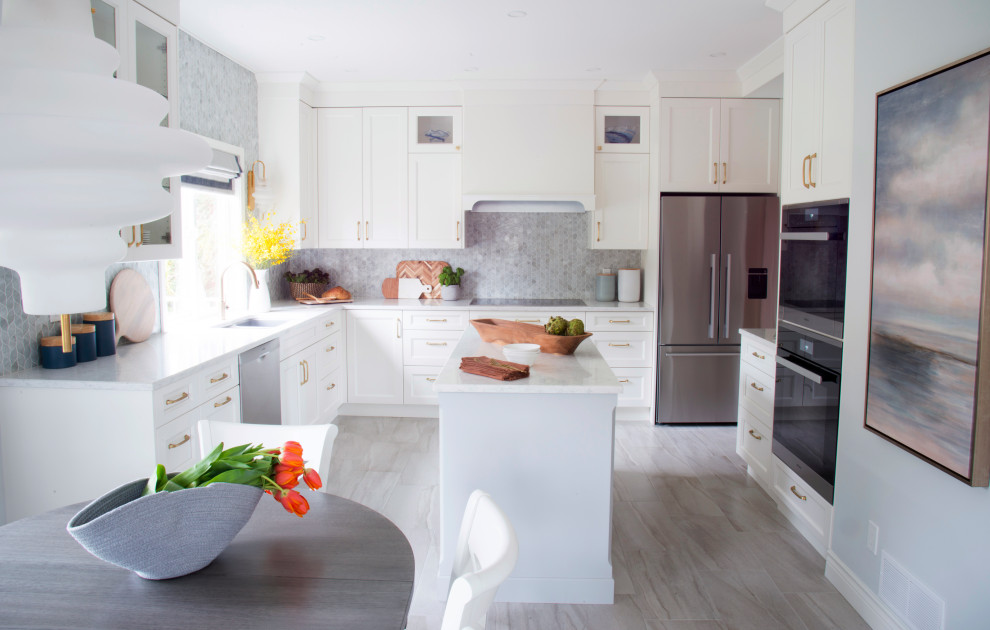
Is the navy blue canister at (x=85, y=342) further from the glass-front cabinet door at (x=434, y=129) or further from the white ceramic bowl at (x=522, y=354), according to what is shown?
the glass-front cabinet door at (x=434, y=129)

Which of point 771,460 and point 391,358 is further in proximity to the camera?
point 391,358

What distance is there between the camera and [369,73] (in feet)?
15.1

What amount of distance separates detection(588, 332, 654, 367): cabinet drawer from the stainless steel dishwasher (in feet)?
7.60

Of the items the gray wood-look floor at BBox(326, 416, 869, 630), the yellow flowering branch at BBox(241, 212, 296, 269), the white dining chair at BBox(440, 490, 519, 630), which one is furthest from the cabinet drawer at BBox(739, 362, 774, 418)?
the yellow flowering branch at BBox(241, 212, 296, 269)

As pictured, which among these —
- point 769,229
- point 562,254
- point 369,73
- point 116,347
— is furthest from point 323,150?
point 769,229

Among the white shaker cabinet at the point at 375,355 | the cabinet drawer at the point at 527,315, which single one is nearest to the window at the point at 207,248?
the white shaker cabinet at the point at 375,355

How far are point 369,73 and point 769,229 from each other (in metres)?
3.13

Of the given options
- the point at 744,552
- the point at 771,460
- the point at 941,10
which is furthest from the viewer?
the point at 771,460

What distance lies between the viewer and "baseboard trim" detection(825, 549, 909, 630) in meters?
2.13

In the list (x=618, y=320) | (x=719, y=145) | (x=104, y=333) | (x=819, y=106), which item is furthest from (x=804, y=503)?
(x=104, y=333)

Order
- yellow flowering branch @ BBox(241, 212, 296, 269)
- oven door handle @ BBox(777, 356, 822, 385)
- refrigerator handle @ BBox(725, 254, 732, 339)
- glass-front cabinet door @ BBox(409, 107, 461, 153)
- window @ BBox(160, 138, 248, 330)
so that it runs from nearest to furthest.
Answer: oven door handle @ BBox(777, 356, 822, 385) < window @ BBox(160, 138, 248, 330) < yellow flowering branch @ BBox(241, 212, 296, 269) < refrigerator handle @ BBox(725, 254, 732, 339) < glass-front cabinet door @ BBox(409, 107, 461, 153)

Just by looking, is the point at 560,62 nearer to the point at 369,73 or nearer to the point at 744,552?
the point at 369,73

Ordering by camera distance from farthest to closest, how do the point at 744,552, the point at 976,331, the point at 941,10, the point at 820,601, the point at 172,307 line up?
the point at 172,307, the point at 744,552, the point at 820,601, the point at 941,10, the point at 976,331

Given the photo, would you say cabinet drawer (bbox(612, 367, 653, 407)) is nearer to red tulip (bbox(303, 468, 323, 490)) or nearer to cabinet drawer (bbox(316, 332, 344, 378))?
cabinet drawer (bbox(316, 332, 344, 378))
